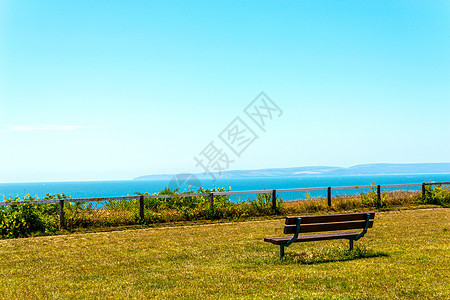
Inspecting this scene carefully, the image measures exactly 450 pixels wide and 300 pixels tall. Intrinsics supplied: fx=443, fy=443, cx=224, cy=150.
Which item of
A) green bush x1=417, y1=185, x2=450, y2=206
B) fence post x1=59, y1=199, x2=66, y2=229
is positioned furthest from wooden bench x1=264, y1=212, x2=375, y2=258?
green bush x1=417, y1=185, x2=450, y2=206

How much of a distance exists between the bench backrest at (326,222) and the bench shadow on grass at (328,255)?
0.50 m

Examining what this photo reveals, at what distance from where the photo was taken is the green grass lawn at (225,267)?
6242mm

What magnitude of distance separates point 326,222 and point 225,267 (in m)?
2.40

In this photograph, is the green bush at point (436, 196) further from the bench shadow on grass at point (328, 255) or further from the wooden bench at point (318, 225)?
the bench shadow on grass at point (328, 255)

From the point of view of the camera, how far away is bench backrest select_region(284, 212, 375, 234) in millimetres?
8570

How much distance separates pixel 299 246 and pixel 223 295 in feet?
15.0

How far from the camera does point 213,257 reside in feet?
29.7

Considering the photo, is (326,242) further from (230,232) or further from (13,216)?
(13,216)

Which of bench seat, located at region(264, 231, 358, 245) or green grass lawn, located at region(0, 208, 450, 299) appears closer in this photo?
green grass lawn, located at region(0, 208, 450, 299)

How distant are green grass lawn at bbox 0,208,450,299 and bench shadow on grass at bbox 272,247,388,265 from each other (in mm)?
19

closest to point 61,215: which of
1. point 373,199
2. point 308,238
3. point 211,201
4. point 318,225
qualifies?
point 211,201

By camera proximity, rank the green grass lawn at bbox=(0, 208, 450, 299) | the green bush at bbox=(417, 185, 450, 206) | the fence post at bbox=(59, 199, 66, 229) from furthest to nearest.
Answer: the green bush at bbox=(417, 185, 450, 206) < the fence post at bbox=(59, 199, 66, 229) < the green grass lawn at bbox=(0, 208, 450, 299)

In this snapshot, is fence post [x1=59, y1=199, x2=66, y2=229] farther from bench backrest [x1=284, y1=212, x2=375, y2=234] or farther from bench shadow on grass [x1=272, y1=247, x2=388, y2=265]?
bench backrest [x1=284, y1=212, x2=375, y2=234]

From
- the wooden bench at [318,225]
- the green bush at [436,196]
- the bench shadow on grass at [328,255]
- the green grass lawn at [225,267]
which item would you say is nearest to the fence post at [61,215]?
the green grass lawn at [225,267]
